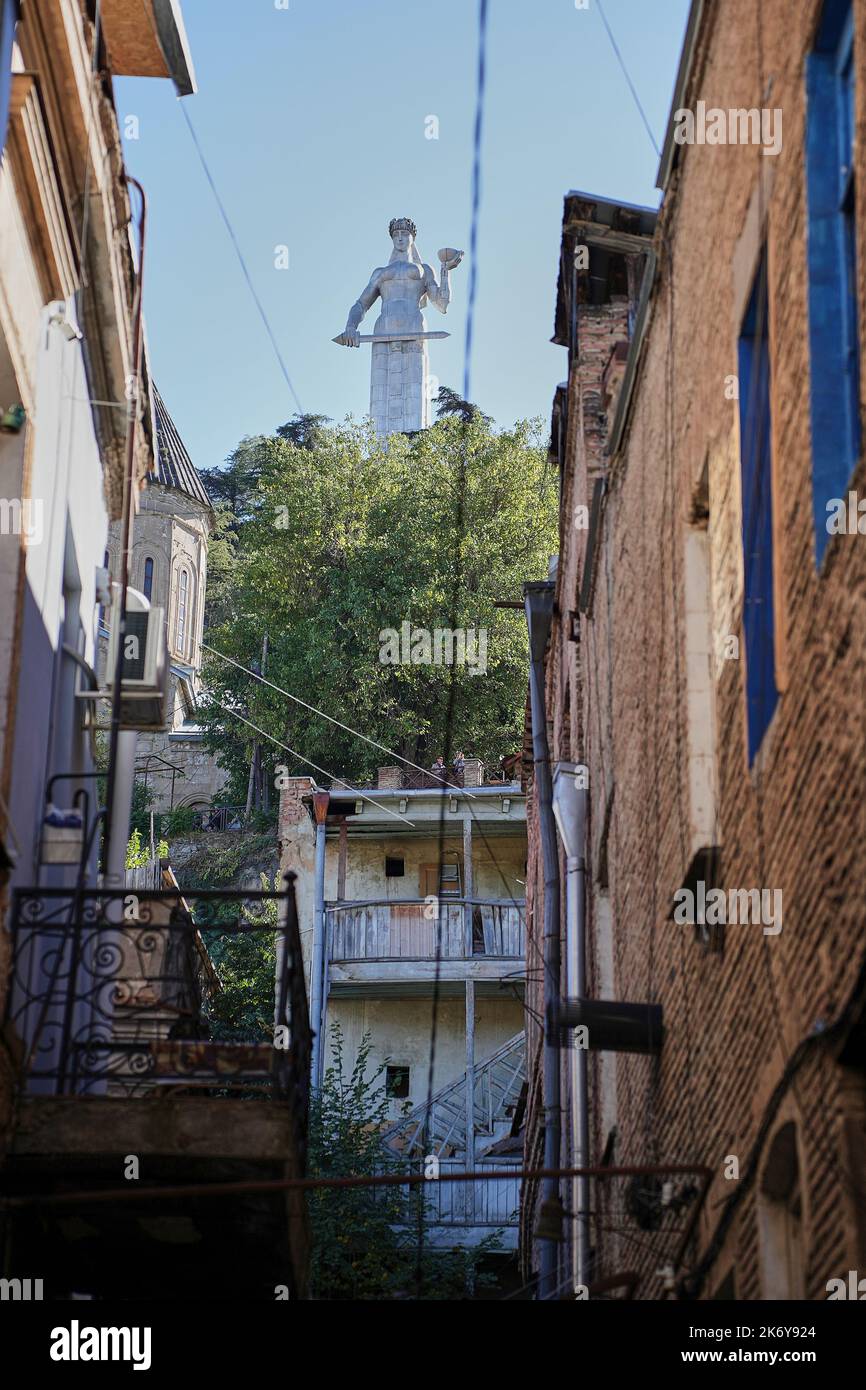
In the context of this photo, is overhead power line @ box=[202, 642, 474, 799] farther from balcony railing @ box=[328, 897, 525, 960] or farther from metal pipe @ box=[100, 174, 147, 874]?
metal pipe @ box=[100, 174, 147, 874]

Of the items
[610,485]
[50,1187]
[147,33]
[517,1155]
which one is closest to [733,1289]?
[50,1187]

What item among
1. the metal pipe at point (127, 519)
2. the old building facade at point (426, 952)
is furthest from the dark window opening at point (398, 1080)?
the metal pipe at point (127, 519)

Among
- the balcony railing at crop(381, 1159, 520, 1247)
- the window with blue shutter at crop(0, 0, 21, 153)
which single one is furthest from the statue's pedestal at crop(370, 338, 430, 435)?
the window with blue shutter at crop(0, 0, 21, 153)

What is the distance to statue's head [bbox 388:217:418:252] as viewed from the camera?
89.1m

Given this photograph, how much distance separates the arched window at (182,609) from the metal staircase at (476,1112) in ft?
142

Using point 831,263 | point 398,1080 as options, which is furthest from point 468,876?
point 831,263

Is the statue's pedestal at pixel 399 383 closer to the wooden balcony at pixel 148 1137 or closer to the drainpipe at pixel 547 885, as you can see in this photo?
the drainpipe at pixel 547 885

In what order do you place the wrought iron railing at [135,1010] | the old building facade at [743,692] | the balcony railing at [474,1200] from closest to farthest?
1. the old building facade at [743,692]
2. the wrought iron railing at [135,1010]
3. the balcony railing at [474,1200]

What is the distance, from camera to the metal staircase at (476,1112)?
2770cm

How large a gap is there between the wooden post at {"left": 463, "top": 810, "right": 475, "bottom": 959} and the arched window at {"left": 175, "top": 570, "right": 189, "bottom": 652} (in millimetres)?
39348

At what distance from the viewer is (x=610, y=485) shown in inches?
512

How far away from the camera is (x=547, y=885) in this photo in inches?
672

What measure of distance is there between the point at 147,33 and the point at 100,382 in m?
3.21
